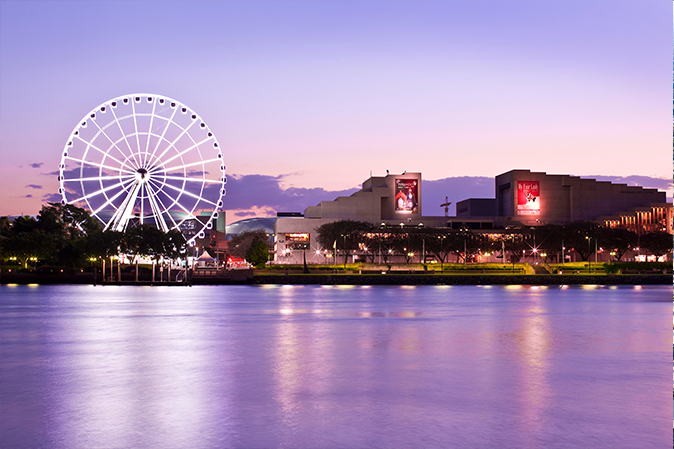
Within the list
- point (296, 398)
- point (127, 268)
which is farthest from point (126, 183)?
point (296, 398)

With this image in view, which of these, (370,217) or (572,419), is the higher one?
(370,217)

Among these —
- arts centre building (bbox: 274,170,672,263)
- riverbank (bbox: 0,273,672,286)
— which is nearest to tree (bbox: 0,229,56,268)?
riverbank (bbox: 0,273,672,286)

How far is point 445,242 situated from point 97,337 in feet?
429

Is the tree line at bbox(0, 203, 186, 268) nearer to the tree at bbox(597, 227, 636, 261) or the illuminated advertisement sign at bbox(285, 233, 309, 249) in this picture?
the illuminated advertisement sign at bbox(285, 233, 309, 249)

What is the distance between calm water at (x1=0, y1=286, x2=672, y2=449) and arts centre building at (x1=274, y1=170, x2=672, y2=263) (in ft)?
483

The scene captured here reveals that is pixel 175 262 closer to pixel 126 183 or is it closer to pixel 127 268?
pixel 127 268

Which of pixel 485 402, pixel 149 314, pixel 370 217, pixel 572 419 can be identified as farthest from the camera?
pixel 370 217

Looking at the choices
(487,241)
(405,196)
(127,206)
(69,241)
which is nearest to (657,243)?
(487,241)

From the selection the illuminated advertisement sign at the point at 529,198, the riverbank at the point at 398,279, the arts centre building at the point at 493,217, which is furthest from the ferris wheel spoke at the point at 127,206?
the illuminated advertisement sign at the point at 529,198

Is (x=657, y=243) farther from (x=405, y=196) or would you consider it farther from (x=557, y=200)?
(x=405, y=196)

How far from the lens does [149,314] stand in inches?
1825

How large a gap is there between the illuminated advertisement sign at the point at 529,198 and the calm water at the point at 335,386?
509ft

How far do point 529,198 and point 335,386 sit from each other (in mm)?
Answer: 178891

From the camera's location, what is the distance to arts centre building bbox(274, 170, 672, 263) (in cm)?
18388
